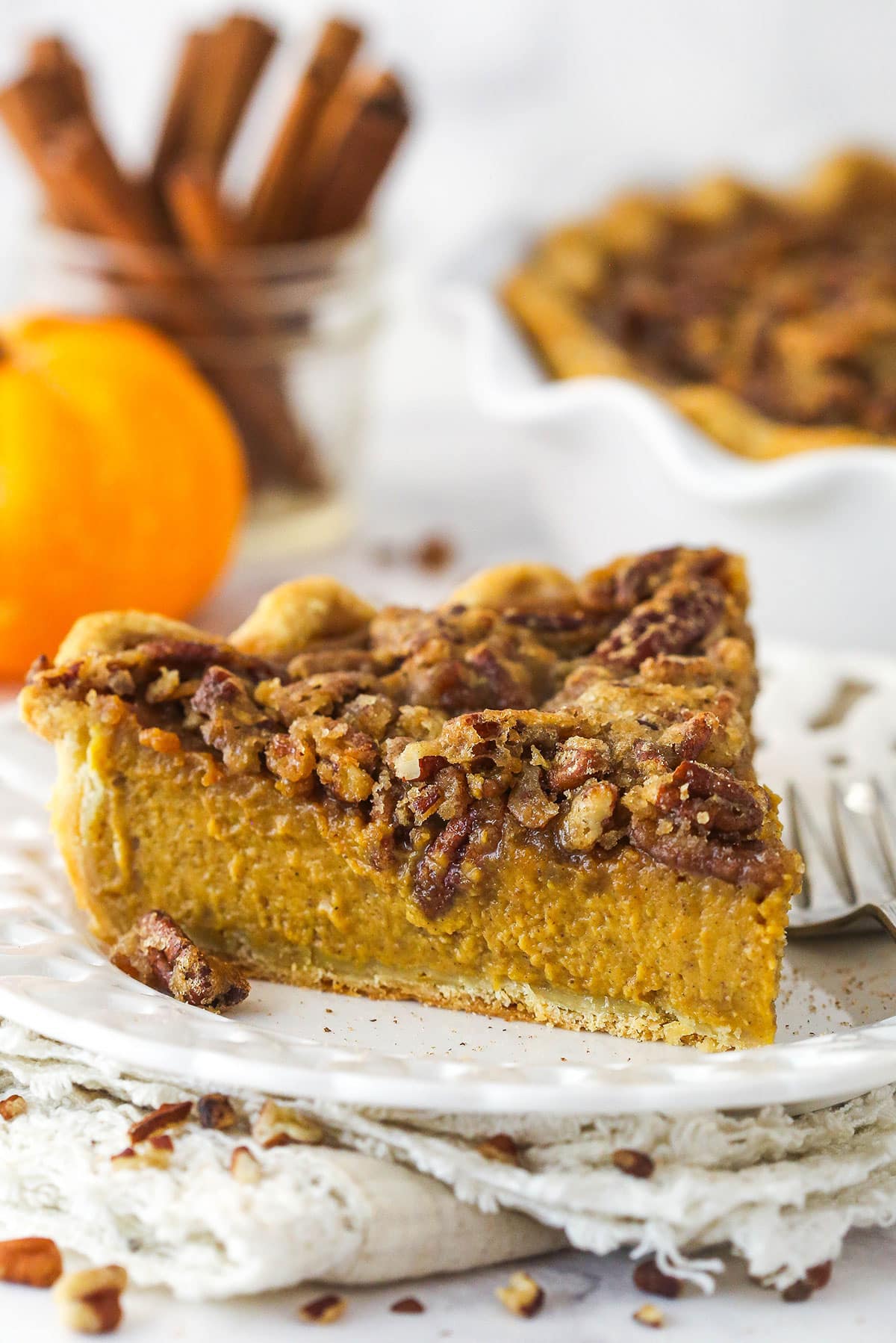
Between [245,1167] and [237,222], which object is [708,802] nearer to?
[245,1167]

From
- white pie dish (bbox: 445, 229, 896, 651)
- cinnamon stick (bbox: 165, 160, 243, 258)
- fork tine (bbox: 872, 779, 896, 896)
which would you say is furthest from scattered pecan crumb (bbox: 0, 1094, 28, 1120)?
cinnamon stick (bbox: 165, 160, 243, 258)

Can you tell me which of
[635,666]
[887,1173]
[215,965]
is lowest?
[887,1173]

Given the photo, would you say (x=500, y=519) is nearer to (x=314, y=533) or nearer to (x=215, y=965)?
(x=314, y=533)

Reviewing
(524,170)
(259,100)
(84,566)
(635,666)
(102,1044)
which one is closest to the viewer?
(102,1044)

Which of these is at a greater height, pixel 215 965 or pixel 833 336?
pixel 833 336

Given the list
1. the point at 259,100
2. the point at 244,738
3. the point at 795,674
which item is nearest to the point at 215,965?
the point at 244,738

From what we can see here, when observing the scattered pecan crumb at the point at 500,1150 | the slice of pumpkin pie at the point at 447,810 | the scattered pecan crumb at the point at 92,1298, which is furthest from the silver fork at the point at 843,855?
the scattered pecan crumb at the point at 92,1298

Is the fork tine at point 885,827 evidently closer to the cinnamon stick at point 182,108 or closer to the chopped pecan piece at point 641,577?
the chopped pecan piece at point 641,577

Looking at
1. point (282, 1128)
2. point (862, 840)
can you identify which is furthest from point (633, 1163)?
point (862, 840)

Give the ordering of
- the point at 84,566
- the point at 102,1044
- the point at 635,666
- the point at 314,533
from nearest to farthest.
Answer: the point at 102,1044
the point at 635,666
the point at 84,566
the point at 314,533
